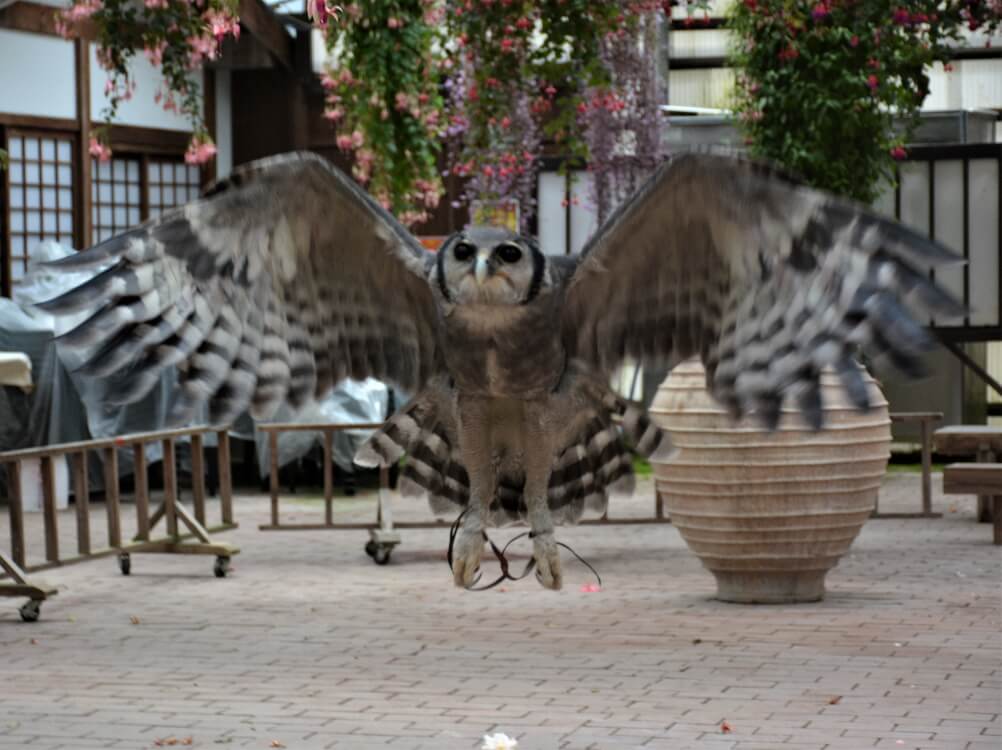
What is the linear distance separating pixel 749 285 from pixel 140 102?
35.2ft

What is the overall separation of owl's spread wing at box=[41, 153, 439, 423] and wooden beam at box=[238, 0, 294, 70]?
9.14 meters

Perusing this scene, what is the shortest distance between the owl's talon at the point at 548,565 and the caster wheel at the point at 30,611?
4315 mm

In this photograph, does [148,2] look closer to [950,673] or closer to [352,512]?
[950,673]

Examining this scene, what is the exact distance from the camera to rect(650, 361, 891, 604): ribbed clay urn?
23.5 feet

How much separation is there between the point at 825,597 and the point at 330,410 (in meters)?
5.23

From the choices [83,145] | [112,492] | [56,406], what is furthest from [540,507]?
[83,145]

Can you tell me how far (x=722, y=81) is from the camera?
587 inches

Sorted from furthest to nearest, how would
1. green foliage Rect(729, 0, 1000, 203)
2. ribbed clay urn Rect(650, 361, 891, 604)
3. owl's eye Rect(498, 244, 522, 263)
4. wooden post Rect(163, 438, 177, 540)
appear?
green foliage Rect(729, 0, 1000, 203), wooden post Rect(163, 438, 177, 540), ribbed clay urn Rect(650, 361, 891, 604), owl's eye Rect(498, 244, 522, 263)

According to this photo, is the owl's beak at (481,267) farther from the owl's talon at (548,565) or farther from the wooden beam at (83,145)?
the wooden beam at (83,145)

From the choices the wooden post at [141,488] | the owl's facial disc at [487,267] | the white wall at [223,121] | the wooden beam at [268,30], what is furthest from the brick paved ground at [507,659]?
the white wall at [223,121]

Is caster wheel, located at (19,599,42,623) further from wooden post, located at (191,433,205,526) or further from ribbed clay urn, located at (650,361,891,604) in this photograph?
ribbed clay urn, located at (650,361,891,604)

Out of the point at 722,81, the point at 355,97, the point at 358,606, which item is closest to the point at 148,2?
the point at 358,606

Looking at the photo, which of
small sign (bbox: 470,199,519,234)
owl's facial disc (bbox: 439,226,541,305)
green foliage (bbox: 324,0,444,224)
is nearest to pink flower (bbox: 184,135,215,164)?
green foliage (bbox: 324,0,444,224)

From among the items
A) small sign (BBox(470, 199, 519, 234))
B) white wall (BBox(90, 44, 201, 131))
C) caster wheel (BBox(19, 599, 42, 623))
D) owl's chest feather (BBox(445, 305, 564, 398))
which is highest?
white wall (BBox(90, 44, 201, 131))
